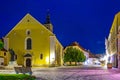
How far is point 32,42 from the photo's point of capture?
267ft

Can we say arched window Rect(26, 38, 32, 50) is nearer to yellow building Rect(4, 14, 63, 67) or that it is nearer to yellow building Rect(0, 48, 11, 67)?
yellow building Rect(4, 14, 63, 67)

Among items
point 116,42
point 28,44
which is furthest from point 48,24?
point 116,42

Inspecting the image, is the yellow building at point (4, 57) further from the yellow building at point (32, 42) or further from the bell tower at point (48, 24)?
the bell tower at point (48, 24)

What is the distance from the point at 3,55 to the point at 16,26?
8.78 meters

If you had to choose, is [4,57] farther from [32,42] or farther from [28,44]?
[32,42]

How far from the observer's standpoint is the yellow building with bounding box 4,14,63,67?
262ft

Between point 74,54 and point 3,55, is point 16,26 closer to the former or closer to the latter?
point 3,55

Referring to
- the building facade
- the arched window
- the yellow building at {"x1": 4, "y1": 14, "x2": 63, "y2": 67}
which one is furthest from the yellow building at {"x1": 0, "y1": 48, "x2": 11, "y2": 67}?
the building facade

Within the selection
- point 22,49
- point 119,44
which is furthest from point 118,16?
point 22,49

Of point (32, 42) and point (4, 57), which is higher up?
point (32, 42)

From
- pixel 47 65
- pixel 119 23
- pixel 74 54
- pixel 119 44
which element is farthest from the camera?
pixel 74 54

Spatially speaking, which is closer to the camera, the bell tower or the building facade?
the building facade

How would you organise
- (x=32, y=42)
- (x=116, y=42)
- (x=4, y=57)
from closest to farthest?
(x=116, y=42), (x=4, y=57), (x=32, y=42)

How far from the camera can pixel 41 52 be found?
80.3 m
